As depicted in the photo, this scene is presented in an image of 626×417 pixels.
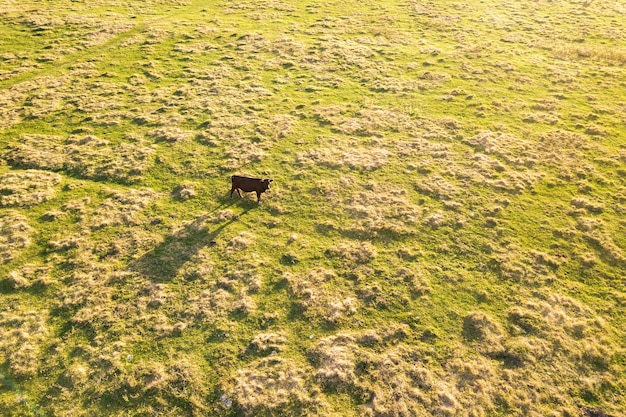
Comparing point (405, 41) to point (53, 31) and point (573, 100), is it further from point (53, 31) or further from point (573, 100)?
point (53, 31)

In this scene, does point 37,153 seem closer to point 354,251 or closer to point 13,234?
point 13,234

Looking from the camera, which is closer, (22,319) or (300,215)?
(22,319)

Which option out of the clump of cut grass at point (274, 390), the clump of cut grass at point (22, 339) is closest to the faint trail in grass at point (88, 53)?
the clump of cut grass at point (22, 339)

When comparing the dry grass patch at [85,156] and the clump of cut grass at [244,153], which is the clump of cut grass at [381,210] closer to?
the clump of cut grass at [244,153]

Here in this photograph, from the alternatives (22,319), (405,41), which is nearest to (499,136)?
(405,41)

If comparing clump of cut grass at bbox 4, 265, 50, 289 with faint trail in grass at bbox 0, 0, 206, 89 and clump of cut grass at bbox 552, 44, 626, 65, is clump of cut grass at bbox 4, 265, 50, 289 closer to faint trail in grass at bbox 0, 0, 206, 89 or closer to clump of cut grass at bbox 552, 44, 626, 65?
faint trail in grass at bbox 0, 0, 206, 89

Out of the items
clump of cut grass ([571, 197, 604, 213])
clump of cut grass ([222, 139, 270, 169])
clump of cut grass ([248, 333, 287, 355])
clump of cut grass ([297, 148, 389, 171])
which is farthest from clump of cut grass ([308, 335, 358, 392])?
clump of cut grass ([571, 197, 604, 213])
